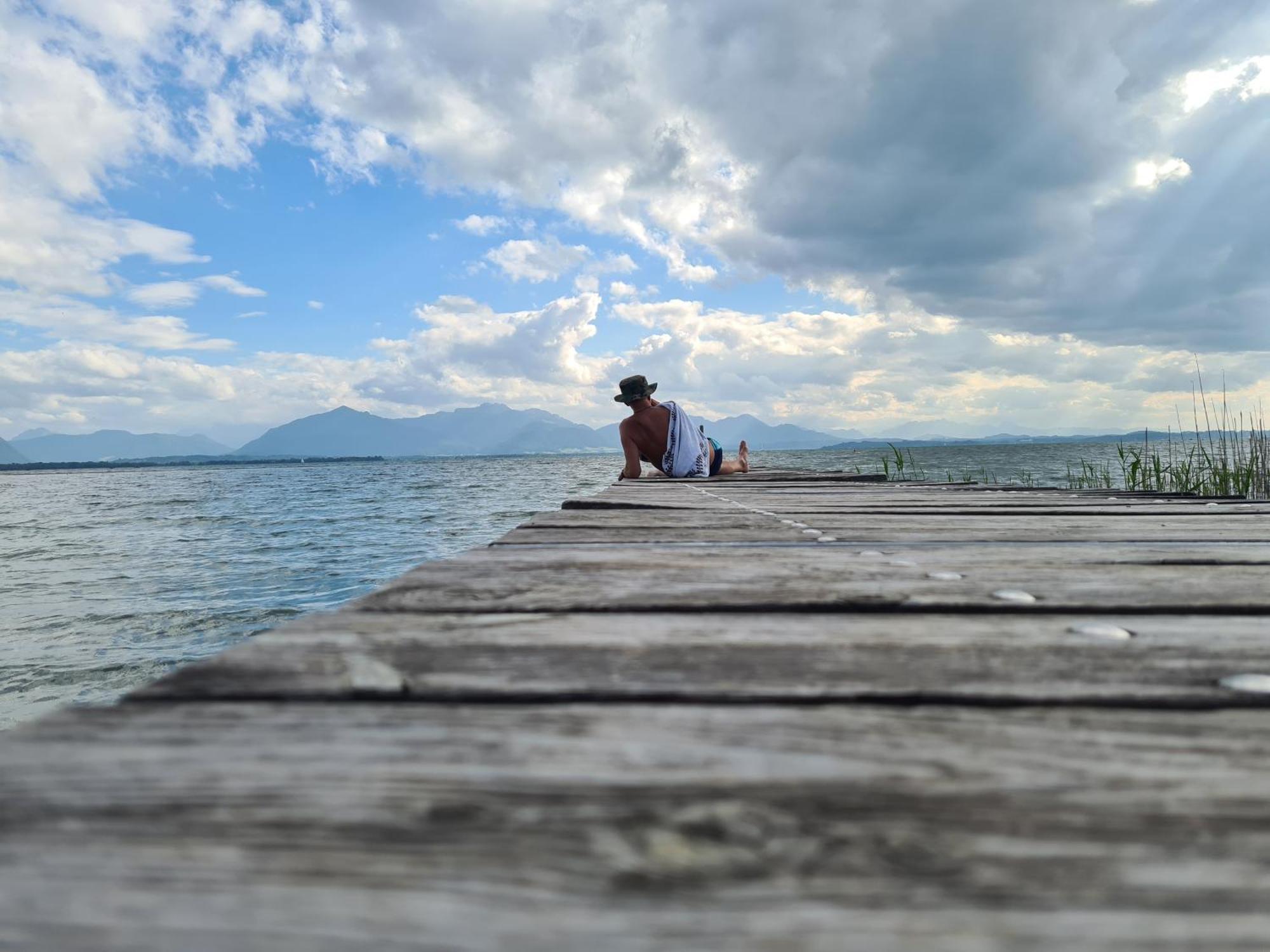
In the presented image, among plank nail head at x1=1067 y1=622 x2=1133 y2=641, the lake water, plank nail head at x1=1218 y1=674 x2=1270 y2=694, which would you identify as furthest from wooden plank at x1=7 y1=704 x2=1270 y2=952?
the lake water

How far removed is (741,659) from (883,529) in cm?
178

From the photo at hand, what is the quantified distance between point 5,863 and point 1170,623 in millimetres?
1352

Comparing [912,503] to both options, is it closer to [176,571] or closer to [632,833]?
[632,833]

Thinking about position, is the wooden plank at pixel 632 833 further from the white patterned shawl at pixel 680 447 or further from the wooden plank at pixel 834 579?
the white patterned shawl at pixel 680 447

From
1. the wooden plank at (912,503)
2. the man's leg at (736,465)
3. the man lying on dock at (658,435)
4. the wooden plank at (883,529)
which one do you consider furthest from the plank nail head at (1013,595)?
the man's leg at (736,465)

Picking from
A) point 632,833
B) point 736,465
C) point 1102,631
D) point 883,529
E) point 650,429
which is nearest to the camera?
point 632,833

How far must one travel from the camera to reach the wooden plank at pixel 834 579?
121cm

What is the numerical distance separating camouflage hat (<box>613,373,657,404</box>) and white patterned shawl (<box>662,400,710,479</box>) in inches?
9.2

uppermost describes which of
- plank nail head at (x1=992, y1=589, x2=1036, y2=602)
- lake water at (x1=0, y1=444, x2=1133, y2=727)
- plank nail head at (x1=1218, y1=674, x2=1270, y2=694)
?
plank nail head at (x1=992, y1=589, x2=1036, y2=602)

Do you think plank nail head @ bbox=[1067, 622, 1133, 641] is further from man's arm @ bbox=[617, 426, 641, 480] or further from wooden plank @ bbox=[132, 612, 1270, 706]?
man's arm @ bbox=[617, 426, 641, 480]

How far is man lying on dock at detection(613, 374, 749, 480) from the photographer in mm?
6902

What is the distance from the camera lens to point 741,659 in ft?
2.88

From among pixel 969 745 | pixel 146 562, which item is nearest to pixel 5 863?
pixel 969 745

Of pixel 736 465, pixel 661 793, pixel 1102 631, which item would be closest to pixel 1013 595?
pixel 1102 631
